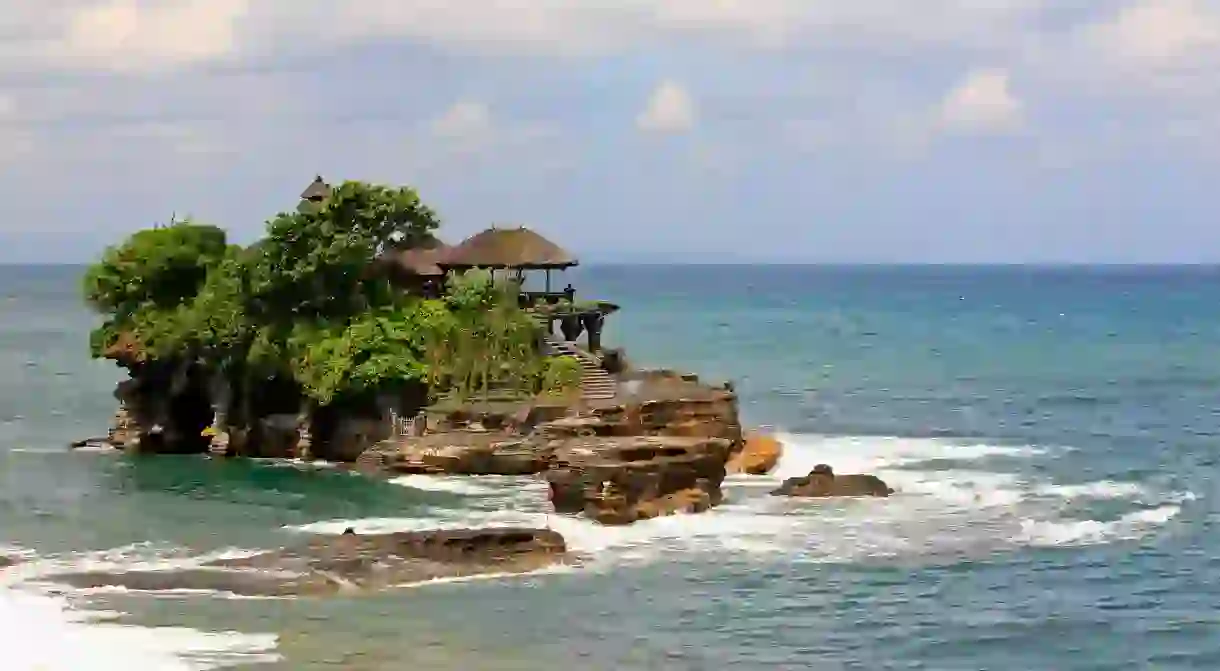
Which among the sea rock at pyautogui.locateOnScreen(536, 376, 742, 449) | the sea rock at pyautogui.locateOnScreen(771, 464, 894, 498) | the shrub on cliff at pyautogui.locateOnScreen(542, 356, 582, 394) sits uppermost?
the shrub on cliff at pyautogui.locateOnScreen(542, 356, 582, 394)

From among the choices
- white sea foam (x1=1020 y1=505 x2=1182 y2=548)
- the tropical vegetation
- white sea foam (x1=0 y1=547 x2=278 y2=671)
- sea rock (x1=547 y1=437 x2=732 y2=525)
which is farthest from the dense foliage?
Answer: white sea foam (x1=0 y1=547 x2=278 y2=671)

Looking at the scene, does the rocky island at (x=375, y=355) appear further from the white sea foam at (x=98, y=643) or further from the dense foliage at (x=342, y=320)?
the white sea foam at (x=98, y=643)

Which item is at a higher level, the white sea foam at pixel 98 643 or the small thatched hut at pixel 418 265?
the small thatched hut at pixel 418 265

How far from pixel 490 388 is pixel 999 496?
17.3 meters

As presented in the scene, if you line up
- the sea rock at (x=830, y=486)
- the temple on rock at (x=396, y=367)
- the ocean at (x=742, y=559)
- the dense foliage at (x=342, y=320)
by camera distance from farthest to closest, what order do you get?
the dense foliage at (x=342, y=320)
the temple on rock at (x=396, y=367)
the sea rock at (x=830, y=486)
the ocean at (x=742, y=559)

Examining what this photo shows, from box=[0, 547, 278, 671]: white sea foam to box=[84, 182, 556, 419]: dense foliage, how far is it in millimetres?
21080

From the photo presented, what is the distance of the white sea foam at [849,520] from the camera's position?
147 feet

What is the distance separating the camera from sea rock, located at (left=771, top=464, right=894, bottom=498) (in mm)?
52000

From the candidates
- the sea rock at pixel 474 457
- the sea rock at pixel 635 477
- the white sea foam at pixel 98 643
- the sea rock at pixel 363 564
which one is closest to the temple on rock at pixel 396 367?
the sea rock at pixel 474 457

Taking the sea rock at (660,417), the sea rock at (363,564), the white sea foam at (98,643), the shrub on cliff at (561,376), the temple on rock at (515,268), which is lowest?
the white sea foam at (98,643)

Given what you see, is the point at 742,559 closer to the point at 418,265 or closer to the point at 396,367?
the point at 396,367

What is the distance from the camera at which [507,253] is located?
64000 millimetres

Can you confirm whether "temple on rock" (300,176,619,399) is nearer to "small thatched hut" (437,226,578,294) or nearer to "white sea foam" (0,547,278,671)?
"small thatched hut" (437,226,578,294)

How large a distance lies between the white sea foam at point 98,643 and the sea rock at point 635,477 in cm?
1380
